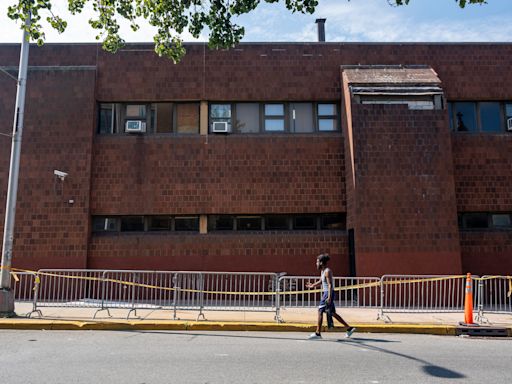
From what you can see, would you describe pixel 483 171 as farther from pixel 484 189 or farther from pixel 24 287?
pixel 24 287

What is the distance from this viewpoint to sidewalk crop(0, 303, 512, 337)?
9766 millimetres

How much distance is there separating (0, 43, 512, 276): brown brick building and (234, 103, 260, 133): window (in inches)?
2.0

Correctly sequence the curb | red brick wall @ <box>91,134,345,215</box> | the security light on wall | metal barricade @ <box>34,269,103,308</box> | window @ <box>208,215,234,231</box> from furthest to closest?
window @ <box>208,215,234,231</box>
red brick wall @ <box>91,134,345,215</box>
the security light on wall
metal barricade @ <box>34,269,103,308</box>
the curb

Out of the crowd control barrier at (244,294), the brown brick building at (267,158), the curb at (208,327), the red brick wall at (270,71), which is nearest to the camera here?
the curb at (208,327)

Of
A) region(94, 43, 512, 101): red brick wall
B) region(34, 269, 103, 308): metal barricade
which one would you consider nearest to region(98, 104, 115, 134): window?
region(94, 43, 512, 101): red brick wall

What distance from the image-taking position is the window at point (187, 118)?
50.3 feet

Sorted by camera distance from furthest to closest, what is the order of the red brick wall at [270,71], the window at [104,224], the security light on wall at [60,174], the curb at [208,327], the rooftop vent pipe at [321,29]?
the rooftop vent pipe at [321,29]
the red brick wall at [270,71]
the window at [104,224]
the security light on wall at [60,174]
the curb at [208,327]

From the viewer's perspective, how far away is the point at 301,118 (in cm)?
1555

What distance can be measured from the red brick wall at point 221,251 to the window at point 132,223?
357mm

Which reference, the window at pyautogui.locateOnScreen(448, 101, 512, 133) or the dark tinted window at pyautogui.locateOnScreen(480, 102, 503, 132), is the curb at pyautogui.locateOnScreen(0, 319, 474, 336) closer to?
the window at pyautogui.locateOnScreen(448, 101, 512, 133)

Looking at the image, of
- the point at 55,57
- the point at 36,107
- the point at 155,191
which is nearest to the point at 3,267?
the point at 155,191

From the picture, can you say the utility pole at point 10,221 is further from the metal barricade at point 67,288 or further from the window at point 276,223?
the window at point 276,223

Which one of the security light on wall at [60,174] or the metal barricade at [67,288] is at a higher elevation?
the security light on wall at [60,174]

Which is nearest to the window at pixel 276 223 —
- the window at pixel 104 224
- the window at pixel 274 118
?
the window at pixel 274 118
